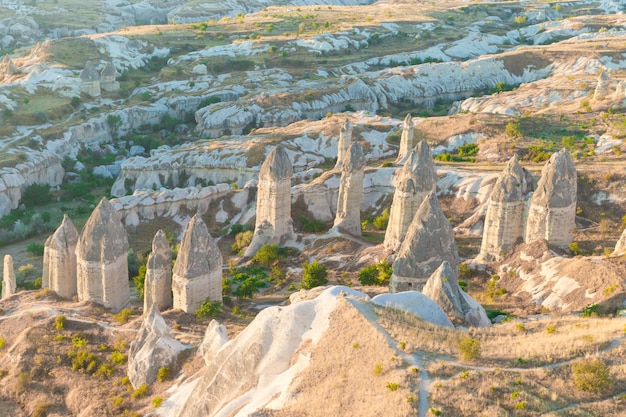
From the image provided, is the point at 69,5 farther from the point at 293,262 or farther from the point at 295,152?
the point at 293,262

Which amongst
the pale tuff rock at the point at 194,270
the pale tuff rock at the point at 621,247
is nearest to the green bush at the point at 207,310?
the pale tuff rock at the point at 194,270

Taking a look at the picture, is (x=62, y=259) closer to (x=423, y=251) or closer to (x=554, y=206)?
(x=423, y=251)

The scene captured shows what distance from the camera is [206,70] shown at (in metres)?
107

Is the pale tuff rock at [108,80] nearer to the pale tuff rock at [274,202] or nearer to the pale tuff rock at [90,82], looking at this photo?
the pale tuff rock at [90,82]

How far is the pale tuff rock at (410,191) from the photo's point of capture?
4281 cm

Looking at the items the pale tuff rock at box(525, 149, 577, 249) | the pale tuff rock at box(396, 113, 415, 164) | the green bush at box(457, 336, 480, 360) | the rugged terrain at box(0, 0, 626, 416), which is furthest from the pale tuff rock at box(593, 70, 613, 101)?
the green bush at box(457, 336, 480, 360)

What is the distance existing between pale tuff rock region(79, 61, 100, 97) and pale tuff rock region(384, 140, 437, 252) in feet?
208

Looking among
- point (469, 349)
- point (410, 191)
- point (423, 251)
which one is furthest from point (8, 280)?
point (469, 349)

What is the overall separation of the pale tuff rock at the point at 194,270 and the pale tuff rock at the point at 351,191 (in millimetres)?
14839

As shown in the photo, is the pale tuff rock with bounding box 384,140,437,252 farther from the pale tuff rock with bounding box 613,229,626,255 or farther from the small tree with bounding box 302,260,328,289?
the pale tuff rock with bounding box 613,229,626,255

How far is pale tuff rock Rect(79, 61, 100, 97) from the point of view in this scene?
9425 cm

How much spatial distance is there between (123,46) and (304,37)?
30693 millimetres

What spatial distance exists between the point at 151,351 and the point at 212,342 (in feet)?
9.43

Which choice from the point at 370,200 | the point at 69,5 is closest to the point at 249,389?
the point at 370,200
